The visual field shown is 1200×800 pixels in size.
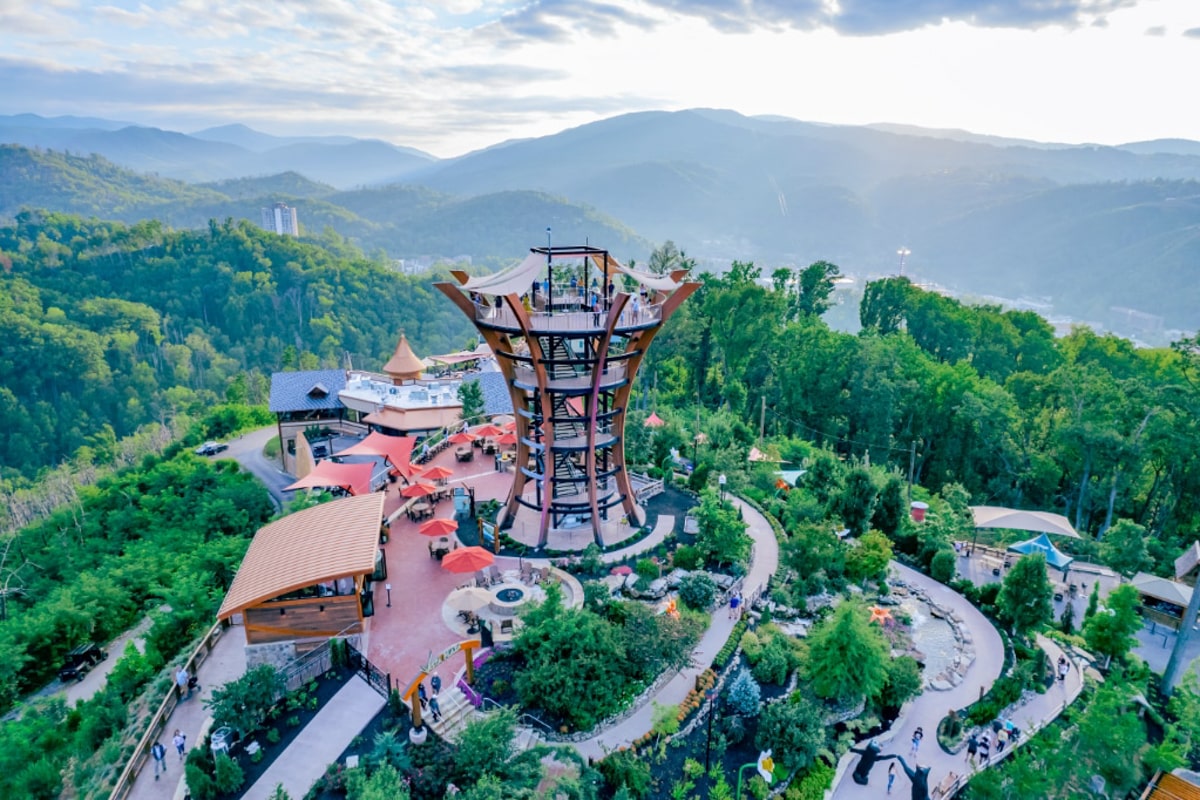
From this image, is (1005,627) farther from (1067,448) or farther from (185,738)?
(185,738)

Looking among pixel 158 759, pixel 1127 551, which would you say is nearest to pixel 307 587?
pixel 158 759

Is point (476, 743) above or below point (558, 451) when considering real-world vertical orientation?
below

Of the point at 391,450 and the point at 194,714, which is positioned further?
the point at 391,450

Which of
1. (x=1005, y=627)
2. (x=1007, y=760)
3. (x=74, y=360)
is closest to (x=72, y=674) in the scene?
(x=1007, y=760)

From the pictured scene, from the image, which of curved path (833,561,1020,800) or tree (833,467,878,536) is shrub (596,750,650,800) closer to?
curved path (833,561,1020,800)

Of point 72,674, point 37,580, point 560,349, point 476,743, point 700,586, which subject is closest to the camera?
point 476,743

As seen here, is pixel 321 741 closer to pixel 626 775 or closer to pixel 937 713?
pixel 626 775

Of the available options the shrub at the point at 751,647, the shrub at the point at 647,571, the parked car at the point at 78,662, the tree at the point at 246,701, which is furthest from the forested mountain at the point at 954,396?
the parked car at the point at 78,662

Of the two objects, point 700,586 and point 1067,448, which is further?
point 1067,448
